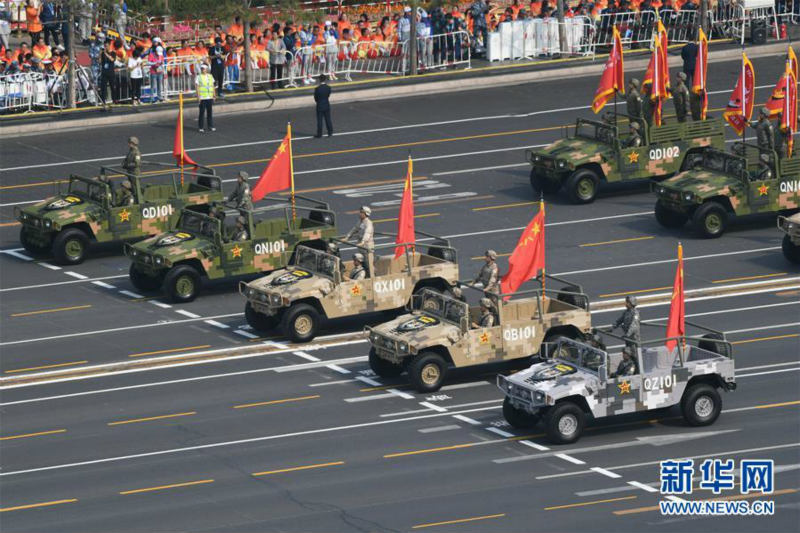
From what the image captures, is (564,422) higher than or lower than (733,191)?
lower

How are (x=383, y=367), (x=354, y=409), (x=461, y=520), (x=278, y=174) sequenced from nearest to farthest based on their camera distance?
(x=461, y=520) < (x=354, y=409) < (x=383, y=367) < (x=278, y=174)

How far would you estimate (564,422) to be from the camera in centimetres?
2730

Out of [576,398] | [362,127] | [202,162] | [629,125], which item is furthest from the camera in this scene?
[362,127]

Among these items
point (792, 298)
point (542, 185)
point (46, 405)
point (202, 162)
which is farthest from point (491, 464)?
point (202, 162)

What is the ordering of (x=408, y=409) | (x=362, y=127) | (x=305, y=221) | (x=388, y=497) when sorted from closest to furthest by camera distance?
1. (x=388, y=497)
2. (x=408, y=409)
3. (x=305, y=221)
4. (x=362, y=127)

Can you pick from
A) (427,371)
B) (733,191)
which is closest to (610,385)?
(427,371)

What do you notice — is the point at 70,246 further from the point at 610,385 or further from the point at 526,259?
the point at 610,385

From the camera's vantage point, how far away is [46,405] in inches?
1200

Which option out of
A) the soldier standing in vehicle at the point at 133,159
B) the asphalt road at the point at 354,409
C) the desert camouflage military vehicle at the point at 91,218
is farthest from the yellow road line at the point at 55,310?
the soldier standing in vehicle at the point at 133,159

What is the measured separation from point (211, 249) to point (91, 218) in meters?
4.24

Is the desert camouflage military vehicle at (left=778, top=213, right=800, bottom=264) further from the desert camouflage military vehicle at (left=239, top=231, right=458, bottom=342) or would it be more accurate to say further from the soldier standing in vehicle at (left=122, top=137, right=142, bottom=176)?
the soldier standing in vehicle at (left=122, top=137, right=142, bottom=176)

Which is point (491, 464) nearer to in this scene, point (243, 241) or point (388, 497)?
point (388, 497)

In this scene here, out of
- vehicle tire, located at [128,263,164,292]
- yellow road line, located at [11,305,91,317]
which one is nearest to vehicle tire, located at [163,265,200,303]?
vehicle tire, located at [128,263,164,292]

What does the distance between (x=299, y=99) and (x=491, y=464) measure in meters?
29.1
